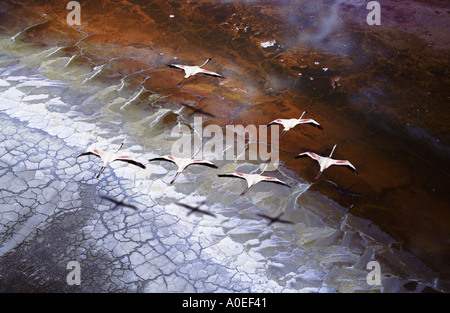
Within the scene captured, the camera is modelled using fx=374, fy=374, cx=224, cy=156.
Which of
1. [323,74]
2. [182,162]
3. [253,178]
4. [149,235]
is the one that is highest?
[323,74]

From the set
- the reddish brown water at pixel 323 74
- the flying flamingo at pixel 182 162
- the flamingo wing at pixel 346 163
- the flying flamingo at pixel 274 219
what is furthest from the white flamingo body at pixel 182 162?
the flamingo wing at pixel 346 163

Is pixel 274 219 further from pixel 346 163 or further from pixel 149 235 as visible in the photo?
pixel 149 235

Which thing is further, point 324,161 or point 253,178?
point 324,161

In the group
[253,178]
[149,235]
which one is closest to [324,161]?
[253,178]

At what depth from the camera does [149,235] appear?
10.5 ft

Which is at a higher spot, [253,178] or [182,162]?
[182,162]

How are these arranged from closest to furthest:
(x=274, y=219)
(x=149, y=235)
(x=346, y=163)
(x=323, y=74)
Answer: (x=149, y=235) → (x=274, y=219) → (x=346, y=163) → (x=323, y=74)

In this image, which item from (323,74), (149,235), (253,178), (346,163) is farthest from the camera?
(323,74)

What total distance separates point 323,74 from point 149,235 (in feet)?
11.0

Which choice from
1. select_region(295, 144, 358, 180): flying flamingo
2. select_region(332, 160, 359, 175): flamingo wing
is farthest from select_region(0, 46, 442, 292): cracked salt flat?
select_region(332, 160, 359, 175): flamingo wing

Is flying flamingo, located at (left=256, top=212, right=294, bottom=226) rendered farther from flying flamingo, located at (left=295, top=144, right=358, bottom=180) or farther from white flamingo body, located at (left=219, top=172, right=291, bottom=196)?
flying flamingo, located at (left=295, top=144, right=358, bottom=180)

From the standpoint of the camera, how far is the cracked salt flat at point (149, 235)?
288 cm

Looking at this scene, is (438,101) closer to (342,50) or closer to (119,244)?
(342,50)

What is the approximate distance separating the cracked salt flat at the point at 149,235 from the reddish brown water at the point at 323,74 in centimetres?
66
